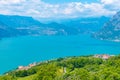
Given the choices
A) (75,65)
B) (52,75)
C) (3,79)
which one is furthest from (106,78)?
(75,65)

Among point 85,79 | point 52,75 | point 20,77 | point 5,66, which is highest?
point 5,66

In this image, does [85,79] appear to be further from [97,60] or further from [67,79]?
[97,60]

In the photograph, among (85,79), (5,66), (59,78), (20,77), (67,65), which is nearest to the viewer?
(85,79)

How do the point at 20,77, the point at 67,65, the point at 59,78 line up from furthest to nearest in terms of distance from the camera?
the point at 67,65
the point at 20,77
the point at 59,78

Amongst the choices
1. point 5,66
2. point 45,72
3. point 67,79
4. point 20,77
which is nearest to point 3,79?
point 45,72

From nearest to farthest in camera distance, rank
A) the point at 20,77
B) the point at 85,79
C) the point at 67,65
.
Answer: the point at 85,79, the point at 20,77, the point at 67,65

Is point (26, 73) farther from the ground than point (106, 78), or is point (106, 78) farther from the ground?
point (26, 73)

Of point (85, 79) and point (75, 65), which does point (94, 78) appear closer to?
point (85, 79)

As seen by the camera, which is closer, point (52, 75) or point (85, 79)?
point (85, 79)

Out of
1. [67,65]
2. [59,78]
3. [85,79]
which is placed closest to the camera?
[85,79]
